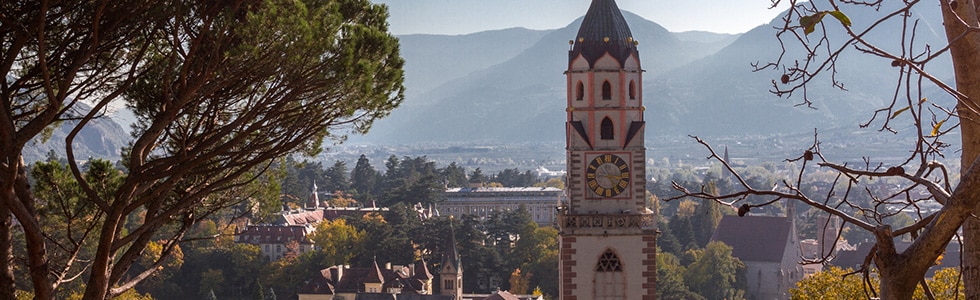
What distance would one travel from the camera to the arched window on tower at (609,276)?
2178cm

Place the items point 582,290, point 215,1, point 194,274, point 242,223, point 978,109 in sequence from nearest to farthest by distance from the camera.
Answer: point 978,109 < point 215,1 < point 582,290 < point 194,274 < point 242,223

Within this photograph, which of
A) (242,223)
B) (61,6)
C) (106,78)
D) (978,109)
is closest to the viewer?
(978,109)

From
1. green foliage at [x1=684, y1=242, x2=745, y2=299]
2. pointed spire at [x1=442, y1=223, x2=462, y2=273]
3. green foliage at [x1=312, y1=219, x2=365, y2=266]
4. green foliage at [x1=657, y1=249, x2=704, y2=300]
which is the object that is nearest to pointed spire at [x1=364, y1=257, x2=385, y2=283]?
pointed spire at [x1=442, y1=223, x2=462, y2=273]

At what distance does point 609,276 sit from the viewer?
21.8m

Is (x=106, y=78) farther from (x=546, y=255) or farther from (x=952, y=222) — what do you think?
(x=546, y=255)

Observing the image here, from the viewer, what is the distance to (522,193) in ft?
352

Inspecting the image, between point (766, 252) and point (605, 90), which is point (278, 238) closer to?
point (766, 252)

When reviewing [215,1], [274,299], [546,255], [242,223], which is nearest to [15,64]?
[215,1]

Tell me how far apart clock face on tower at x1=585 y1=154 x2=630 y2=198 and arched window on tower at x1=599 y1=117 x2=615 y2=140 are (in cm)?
39

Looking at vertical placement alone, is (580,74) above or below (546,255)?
above

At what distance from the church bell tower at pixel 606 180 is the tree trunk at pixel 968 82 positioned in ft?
57.3

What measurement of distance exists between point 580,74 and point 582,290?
14.4 ft

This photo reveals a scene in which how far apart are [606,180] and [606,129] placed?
3.44ft

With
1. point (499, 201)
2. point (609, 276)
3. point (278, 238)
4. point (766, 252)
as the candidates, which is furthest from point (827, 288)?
point (499, 201)
